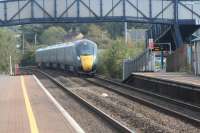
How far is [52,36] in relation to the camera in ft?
544

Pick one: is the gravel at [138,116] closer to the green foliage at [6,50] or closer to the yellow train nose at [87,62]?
the yellow train nose at [87,62]

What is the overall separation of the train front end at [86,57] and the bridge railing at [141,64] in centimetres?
366

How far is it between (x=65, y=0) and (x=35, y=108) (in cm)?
3686

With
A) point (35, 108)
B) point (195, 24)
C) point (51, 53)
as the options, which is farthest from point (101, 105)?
point (51, 53)

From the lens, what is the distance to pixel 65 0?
58.6m

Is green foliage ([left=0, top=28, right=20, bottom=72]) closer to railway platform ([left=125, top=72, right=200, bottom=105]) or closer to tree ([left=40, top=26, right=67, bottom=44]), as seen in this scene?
tree ([left=40, top=26, right=67, bottom=44])

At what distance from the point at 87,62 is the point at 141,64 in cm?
564

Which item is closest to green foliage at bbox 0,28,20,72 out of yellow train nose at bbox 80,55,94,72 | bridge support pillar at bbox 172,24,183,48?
bridge support pillar at bbox 172,24,183,48

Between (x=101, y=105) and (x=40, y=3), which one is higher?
(x=40, y=3)

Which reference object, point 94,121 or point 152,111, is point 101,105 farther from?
point 94,121

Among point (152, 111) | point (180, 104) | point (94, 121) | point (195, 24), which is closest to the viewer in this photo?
point (94, 121)

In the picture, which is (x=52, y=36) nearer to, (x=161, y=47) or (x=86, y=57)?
(x=161, y=47)

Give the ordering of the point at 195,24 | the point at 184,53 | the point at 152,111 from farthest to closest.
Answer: the point at 195,24 → the point at 184,53 → the point at 152,111

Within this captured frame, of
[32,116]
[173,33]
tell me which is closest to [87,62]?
[173,33]
